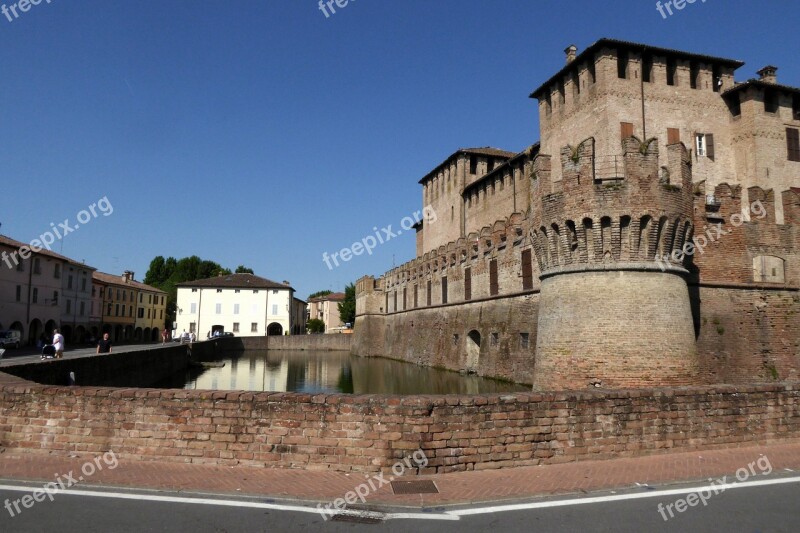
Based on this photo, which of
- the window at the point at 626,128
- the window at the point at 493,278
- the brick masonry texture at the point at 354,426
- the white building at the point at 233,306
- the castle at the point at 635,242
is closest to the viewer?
the brick masonry texture at the point at 354,426

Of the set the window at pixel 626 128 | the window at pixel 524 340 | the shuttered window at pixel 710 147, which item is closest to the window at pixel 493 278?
the window at pixel 524 340

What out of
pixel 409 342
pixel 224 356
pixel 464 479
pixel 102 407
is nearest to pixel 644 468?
pixel 464 479

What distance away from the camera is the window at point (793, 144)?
24781mm

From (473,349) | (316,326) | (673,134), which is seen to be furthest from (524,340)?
(316,326)

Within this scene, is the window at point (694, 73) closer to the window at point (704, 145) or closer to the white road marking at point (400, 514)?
the window at point (704, 145)

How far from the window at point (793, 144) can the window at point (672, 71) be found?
5811mm

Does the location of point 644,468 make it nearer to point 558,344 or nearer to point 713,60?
point 558,344

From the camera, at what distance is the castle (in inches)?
601

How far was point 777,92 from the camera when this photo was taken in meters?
25.0

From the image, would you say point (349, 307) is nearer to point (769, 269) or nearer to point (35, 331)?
point (35, 331)

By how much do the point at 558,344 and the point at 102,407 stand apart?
12699 mm

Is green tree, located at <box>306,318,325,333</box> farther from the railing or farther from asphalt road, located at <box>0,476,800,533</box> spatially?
asphalt road, located at <box>0,476,800,533</box>

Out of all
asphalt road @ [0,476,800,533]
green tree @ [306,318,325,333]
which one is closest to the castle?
asphalt road @ [0,476,800,533]

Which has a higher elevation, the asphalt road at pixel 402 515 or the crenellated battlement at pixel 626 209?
the crenellated battlement at pixel 626 209
